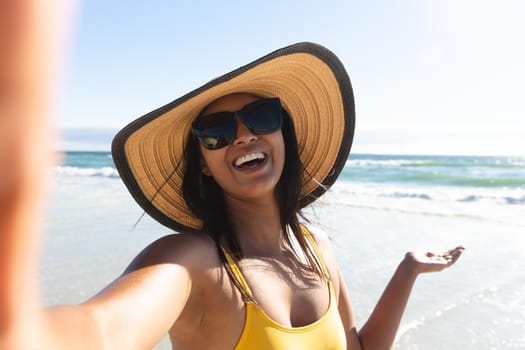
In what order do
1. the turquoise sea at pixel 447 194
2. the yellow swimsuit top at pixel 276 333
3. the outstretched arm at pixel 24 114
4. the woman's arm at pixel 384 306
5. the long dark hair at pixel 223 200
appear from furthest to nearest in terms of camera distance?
the turquoise sea at pixel 447 194 < the woman's arm at pixel 384 306 < the long dark hair at pixel 223 200 < the yellow swimsuit top at pixel 276 333 < the outstretched arm at pixel 24 114

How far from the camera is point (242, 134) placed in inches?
78.7

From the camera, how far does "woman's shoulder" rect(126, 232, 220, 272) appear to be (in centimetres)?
140

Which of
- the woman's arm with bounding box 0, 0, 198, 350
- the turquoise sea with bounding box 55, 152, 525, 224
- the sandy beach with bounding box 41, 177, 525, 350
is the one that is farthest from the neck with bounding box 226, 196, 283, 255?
the turquoise sea with bounding box 55, 152, 525, 224

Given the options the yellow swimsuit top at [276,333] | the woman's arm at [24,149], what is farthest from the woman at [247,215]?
the woman's arm at [24,149]

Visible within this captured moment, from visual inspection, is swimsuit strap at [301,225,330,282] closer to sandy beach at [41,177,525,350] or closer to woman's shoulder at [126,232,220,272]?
sandy beach at [41,177,525,350]

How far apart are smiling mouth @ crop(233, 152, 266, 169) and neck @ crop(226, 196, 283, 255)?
18cm

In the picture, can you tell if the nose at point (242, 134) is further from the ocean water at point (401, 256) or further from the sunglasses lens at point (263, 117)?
the ocean water at point (401, 256)

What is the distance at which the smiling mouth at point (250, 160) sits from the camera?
6.58 ft

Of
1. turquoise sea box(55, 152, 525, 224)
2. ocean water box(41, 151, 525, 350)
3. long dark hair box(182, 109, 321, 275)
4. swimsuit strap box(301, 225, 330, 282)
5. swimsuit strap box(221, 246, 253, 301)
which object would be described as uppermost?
long dark hair box(182, 109, 321, 275)

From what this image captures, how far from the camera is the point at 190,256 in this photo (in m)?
1.52

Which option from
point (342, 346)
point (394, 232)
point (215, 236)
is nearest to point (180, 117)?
point (215, 236)

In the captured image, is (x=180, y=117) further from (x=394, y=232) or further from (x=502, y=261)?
(x=394, y=232)

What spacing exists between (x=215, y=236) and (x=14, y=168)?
1594 millimetres

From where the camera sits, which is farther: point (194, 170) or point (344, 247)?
point (344, 247)
